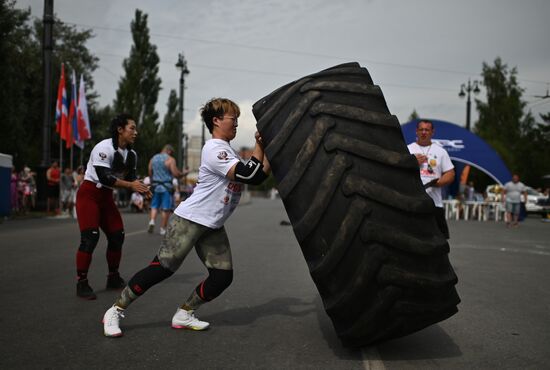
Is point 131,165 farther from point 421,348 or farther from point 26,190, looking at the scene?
point 26,190

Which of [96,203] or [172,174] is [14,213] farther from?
[96,203]

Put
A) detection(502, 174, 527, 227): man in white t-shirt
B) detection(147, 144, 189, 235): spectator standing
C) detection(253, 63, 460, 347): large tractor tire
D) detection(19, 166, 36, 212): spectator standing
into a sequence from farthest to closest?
detection(502, 174, 527, 227): man in white t-shirt < detection(19, 166, 36, 212): spectator standing < detection(147, 144, 189, 235): spectator standing < detection(253, 63, 460, 347): large tractor tire

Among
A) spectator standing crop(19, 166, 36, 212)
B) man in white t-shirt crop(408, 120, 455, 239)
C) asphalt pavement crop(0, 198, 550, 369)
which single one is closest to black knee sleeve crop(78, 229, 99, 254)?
asphalt pavement crop(0, 198, 550, 369)

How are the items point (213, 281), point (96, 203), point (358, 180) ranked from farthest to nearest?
point (96, 203)
point (213, 281)
point (358, 180)

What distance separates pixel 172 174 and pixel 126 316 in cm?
679

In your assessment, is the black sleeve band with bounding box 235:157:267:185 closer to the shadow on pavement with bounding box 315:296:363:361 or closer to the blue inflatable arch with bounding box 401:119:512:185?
the shadow on pavement with bounding box 315:296:363:361

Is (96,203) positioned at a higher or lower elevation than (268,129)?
lower

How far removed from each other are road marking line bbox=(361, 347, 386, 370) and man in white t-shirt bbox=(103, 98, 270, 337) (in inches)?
44.1

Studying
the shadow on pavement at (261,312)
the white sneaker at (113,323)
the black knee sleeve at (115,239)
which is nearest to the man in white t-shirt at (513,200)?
the shadow on pavement at (261,312)

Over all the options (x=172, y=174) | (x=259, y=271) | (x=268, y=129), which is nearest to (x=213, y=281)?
(x=268, y=129)

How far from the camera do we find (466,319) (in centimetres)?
419

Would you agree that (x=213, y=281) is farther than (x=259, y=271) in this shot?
No

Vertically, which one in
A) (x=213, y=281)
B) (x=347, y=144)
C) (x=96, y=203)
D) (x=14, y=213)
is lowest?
(x=14, y=213)

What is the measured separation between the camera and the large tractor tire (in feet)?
8.89
